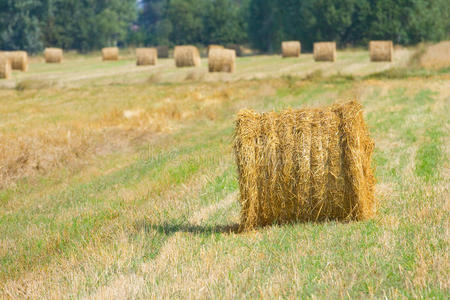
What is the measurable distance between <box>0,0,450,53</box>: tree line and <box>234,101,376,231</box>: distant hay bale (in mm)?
51724

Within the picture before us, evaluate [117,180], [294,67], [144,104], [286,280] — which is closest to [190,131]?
[144,104]

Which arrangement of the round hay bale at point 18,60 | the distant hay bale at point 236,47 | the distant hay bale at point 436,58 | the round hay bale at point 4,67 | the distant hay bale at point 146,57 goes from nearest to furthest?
the round hay bale at point 4,67, the distant hay bale at point 436,58, the round hay bale at point 18,60, the distant hay bale at point 146,57, the distant hay bale at point 236,47

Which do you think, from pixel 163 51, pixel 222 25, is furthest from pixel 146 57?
pixel 222 25

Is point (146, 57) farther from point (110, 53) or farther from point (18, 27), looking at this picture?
point (18, 27)

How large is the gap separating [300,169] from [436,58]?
2709 cm

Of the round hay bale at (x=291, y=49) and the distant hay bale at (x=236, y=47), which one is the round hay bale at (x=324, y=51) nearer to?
the round hay bale at (x=291, y=49)

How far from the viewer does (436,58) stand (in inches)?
1268

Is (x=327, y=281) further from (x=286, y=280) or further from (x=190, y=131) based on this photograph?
(x=190, y=131)

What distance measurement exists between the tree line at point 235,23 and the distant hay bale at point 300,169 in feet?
170

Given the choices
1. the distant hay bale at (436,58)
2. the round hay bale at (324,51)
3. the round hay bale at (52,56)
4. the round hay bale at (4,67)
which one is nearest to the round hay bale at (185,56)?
the round hay bale at (324,51)

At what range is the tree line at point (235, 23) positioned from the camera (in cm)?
5712

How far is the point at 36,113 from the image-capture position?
16812 mm

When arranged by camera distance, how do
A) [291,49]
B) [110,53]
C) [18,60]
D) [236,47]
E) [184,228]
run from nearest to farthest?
[184,228] → [18,60] → [291,49] → [110,53] → [236,47]

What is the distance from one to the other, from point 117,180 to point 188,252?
4.32 metres
